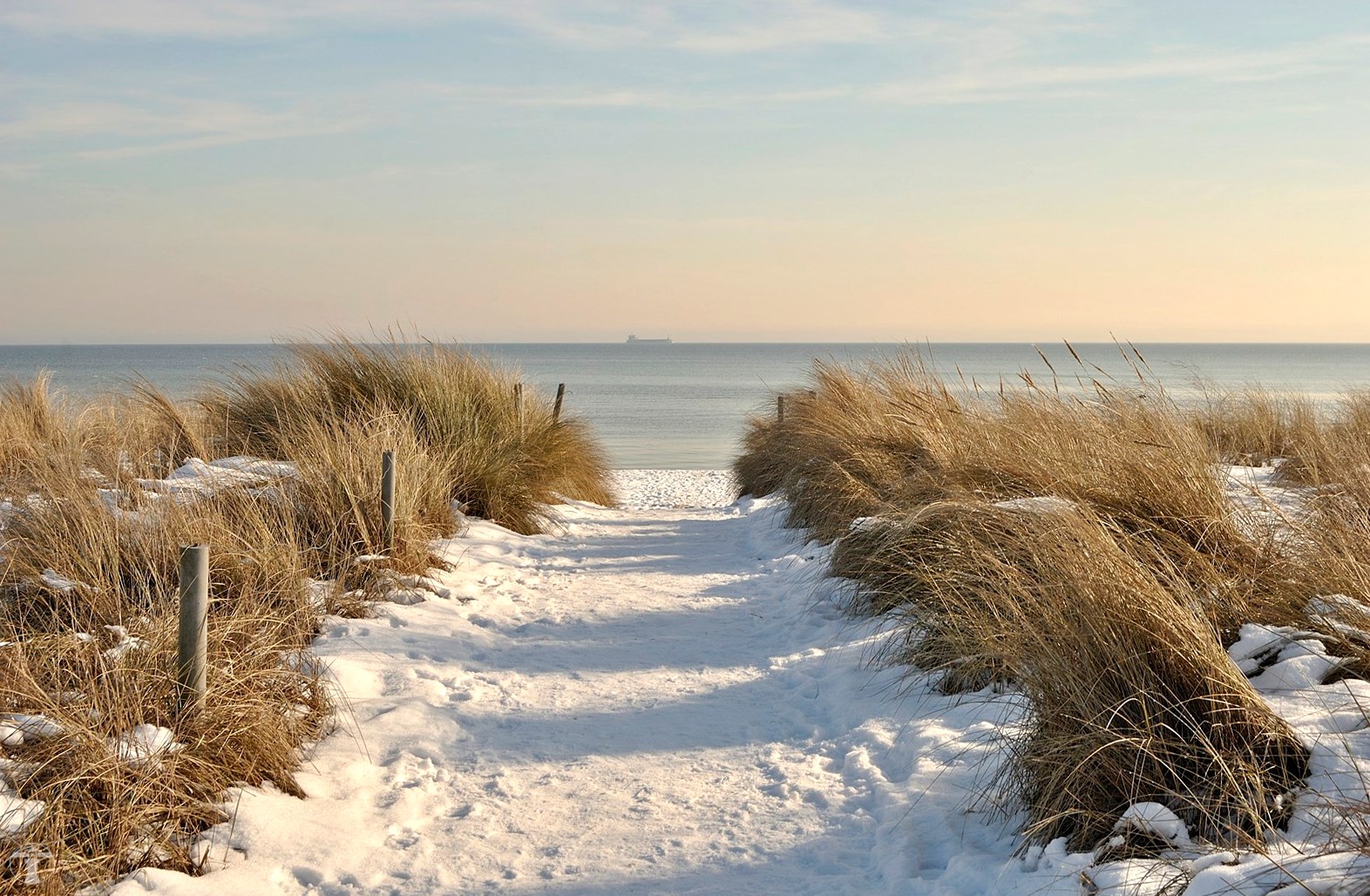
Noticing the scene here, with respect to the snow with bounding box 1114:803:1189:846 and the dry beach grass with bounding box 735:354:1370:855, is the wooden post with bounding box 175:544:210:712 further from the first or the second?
the snow with bounding box 1114:803:1189:846

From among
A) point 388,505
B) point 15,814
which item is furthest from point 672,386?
point 15,814

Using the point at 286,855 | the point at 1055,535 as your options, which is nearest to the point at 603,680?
the point at 286,855

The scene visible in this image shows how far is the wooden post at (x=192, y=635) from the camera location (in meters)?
4.00

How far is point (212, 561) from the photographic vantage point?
5676 millimetres

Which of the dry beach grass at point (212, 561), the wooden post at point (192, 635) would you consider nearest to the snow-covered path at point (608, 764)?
the dry beach grass at point (212, 561)

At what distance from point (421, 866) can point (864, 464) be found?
18.7ft

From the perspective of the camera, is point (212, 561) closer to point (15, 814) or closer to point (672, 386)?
point (15, 814)

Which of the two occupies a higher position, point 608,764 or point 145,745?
point 145,745

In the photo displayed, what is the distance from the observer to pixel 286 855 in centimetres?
361

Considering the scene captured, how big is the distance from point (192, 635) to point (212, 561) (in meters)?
1.80

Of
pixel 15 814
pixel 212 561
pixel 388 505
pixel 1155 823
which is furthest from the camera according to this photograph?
pixel 388 505

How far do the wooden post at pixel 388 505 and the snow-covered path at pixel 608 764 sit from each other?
0.52 meters

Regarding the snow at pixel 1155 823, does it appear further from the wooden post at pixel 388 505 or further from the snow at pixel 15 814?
the wooden post at pixel 388 505

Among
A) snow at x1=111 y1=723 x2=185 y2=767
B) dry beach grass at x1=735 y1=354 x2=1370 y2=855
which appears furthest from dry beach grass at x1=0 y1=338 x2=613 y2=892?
dry beach grass at x1=735 y1=354 x2=1370 y2=855
